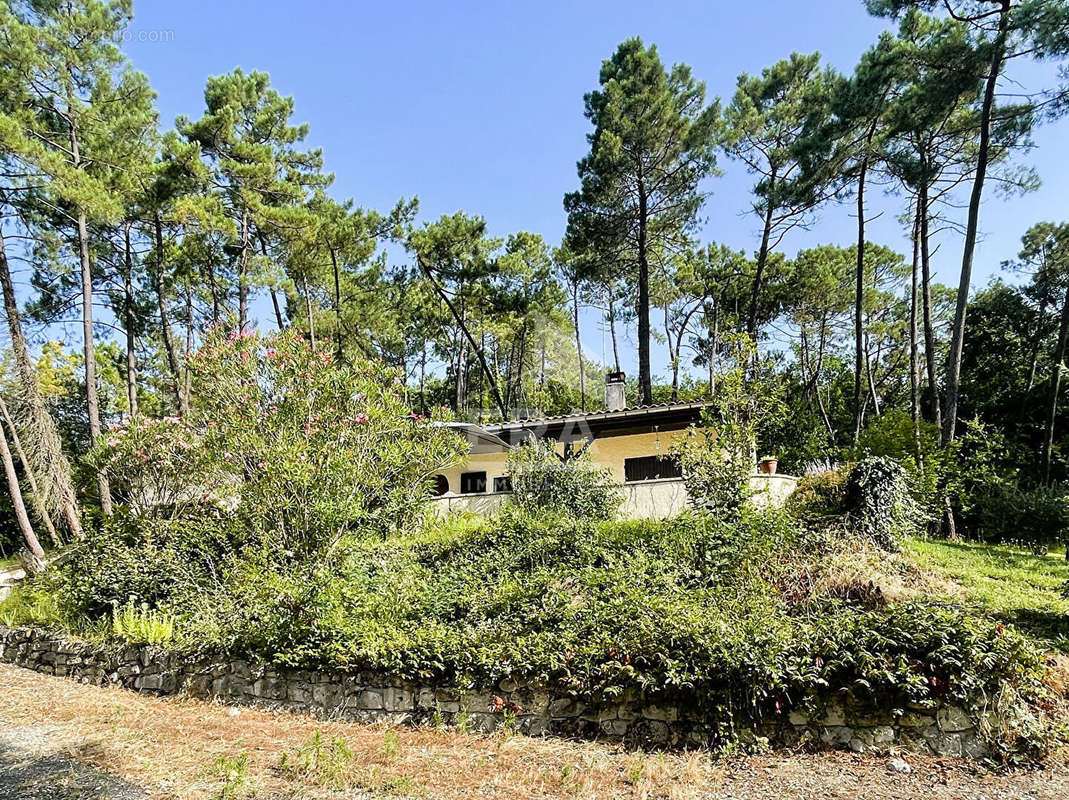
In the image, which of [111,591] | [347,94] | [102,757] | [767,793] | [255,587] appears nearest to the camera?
[767,793]

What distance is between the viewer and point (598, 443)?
14.9 m

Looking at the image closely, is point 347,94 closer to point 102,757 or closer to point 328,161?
point 328,161

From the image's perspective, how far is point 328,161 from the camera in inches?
790

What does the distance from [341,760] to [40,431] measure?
13.1 meters

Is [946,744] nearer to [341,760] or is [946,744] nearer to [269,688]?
[341,760]

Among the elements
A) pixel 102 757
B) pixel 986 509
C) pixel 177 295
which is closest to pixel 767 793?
pixel 102 757

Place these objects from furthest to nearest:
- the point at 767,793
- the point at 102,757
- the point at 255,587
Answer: the point at 255,587 → the point at 102,757 → the point at 767,793

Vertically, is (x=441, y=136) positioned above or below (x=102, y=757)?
above

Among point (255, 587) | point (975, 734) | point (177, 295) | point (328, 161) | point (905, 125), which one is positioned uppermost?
point (328, 161)

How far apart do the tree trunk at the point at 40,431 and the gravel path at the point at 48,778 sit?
9.36 metres

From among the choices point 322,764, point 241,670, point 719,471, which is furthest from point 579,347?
point 322,764

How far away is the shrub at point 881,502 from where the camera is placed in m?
8.26

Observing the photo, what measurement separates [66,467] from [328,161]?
13311mm

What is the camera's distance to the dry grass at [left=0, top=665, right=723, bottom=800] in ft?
13.3
